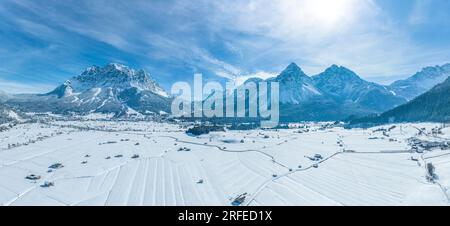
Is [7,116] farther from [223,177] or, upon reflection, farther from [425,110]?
[425,110]

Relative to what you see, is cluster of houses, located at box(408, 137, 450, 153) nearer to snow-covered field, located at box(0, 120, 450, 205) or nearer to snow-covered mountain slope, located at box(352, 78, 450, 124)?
snow-covered field, located at box(0, 120, 450, 205)

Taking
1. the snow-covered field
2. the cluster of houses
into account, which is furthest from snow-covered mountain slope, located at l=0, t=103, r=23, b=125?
the cluster of houses

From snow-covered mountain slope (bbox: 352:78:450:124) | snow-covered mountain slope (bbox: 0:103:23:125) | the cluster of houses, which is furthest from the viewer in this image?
snow-covered mountain slope (bbox: 0:103:23:125)

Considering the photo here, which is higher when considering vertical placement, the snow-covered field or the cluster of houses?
the cluster of houses

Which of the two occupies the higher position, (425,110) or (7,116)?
(425,110)

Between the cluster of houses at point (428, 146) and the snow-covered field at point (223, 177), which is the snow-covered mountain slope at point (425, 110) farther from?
the snow-covered field at point (223, 177)

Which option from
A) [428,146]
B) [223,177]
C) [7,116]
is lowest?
[223,177]

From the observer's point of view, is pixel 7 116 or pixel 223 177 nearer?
pixel 223 177

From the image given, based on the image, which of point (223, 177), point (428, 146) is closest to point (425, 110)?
point (428, 146)

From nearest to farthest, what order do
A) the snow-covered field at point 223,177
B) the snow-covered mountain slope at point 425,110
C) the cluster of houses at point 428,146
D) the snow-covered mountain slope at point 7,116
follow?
the snow-covered field at point 223,177 < the cluster of houses at point 428,146 < the snow-covered mountain slope at point 425,110 < the snow-covered mountain slope at point 7,116

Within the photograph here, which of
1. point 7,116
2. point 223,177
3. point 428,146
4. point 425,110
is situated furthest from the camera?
point 7,116

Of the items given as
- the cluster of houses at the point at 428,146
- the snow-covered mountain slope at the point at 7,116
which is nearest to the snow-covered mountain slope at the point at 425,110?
the cluster of houses at the point at 428,146
